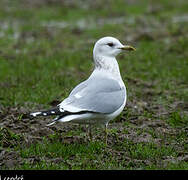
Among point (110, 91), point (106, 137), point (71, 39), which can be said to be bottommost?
point (71, 39)

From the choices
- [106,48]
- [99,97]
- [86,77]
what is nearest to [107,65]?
[106,48]

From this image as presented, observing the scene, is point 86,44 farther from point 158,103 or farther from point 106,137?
point 106,137

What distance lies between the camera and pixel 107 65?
7.27 meters

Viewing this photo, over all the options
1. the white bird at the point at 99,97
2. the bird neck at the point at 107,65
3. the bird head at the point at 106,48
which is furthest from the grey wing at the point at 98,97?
the bird head at the point at 106,48

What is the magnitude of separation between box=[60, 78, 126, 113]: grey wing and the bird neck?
0.26 m

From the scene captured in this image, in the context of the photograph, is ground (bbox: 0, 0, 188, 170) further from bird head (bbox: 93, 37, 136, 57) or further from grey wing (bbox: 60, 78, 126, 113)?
bird head (bbox: 93, 37, 136, 57)

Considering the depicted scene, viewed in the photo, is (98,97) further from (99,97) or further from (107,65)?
(107,65)

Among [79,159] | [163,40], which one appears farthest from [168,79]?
[79,159]

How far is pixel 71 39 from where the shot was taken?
14.5m

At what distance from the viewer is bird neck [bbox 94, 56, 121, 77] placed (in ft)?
23.8

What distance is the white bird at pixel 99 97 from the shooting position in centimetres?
632

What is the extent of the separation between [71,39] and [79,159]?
844 cm
